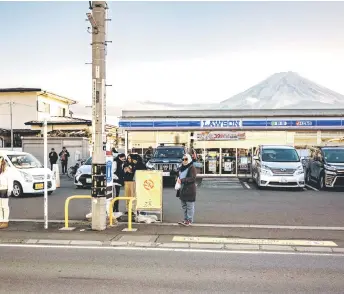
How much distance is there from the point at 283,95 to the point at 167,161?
24714 mm

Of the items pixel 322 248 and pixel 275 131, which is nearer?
pixel 322 248

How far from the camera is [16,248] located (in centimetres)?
883

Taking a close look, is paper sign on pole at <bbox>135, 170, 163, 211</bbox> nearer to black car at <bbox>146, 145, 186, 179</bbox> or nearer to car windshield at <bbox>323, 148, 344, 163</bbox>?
black car at <bbox>146, 145, 186, 179</bbox>

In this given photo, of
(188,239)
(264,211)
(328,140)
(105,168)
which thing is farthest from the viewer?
(328,140)

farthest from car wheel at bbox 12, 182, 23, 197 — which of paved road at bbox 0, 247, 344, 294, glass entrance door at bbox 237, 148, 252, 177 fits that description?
glass entrance door at bbox 237, 148, 252, 177

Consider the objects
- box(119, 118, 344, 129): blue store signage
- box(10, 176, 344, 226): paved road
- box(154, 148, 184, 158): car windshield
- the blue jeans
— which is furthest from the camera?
box(119, 118, 344, 129): blue store signage

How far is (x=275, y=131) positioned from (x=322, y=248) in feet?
65.8

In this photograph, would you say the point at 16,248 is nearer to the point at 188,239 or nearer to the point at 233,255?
the point at 188,239

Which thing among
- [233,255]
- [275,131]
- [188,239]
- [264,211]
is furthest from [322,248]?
[275,131]

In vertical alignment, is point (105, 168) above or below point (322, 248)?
above

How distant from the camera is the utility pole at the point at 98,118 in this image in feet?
34.0

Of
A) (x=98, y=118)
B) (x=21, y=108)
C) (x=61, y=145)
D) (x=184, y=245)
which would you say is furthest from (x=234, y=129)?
(x=21, y=108)

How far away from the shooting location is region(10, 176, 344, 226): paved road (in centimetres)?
1217

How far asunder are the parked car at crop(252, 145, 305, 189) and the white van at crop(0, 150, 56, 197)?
9024 mm
